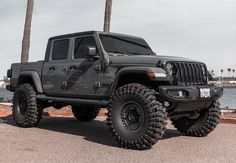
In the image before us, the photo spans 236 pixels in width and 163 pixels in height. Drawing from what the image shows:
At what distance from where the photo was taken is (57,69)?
7789 mm

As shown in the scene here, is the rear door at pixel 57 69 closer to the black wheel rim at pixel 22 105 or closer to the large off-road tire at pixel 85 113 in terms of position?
the black wheel rim at pixel 22 105

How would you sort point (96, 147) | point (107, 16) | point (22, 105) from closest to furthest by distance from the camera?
point (96, 147), point (22, 105), point (107, 16)

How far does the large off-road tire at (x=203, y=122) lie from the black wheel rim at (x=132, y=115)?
67.9 inches

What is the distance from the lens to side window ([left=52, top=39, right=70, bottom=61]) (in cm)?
787

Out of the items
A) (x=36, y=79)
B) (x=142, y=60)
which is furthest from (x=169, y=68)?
(x=36, y=79)

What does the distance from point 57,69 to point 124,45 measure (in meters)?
1.50

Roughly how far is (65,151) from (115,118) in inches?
41.4

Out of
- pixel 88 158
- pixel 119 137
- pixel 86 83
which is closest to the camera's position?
pixel 88 158

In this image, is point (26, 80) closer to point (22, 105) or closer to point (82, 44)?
point (22, 105)

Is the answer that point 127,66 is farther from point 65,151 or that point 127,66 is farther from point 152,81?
point 65,151

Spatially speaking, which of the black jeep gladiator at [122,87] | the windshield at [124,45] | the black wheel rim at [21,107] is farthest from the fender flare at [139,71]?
the black wheel rim at [21,107]

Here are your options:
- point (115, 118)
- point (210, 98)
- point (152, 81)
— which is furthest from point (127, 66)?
point (210, 98)

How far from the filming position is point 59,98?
7707mm

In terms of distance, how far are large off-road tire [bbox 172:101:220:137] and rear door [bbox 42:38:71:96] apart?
8.41ft
